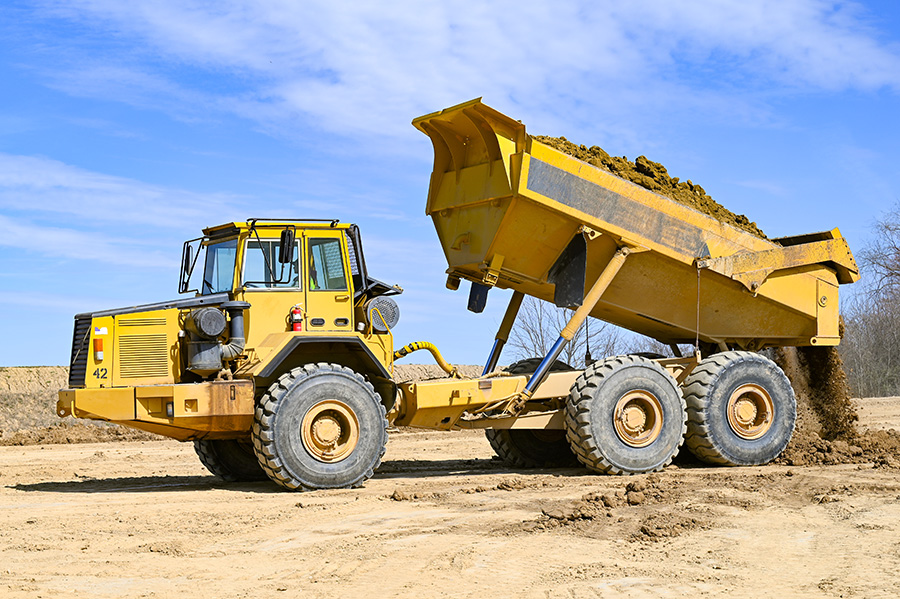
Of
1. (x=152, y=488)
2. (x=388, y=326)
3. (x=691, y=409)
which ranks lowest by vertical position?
(x=152, y=488)

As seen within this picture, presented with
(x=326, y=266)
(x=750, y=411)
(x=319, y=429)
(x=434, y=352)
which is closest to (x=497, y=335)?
(x=434, y=352)

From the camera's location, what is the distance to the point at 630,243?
10.9 metres

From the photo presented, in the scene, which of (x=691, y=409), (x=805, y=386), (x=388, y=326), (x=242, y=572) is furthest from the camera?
(x=805, y=386)

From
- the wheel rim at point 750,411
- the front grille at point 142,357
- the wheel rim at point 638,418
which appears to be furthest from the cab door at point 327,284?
the wheel rim at point 750,411

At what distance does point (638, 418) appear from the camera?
427 inches

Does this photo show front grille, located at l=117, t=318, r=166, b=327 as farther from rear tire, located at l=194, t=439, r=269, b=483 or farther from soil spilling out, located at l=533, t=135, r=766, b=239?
soil spilling out, located at l=533, t=135, r=766, b=239

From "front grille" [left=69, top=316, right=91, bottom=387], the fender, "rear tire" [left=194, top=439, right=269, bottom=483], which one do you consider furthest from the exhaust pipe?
"rear tire" [left=194, top=439, right=269, bottom=483]

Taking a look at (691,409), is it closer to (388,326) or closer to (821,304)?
(821,304)

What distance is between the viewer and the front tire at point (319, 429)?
9484 millimetres

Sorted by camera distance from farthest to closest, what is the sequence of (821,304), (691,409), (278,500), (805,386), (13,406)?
(13,406), (805,386), (821,304), (691,409), (278,500)

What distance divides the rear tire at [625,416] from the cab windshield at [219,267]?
4000mm

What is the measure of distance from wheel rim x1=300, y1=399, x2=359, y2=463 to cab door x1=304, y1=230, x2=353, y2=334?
86cm

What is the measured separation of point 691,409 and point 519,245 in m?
2.87

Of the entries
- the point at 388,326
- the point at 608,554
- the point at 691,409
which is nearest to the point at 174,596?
the point at 608,554
